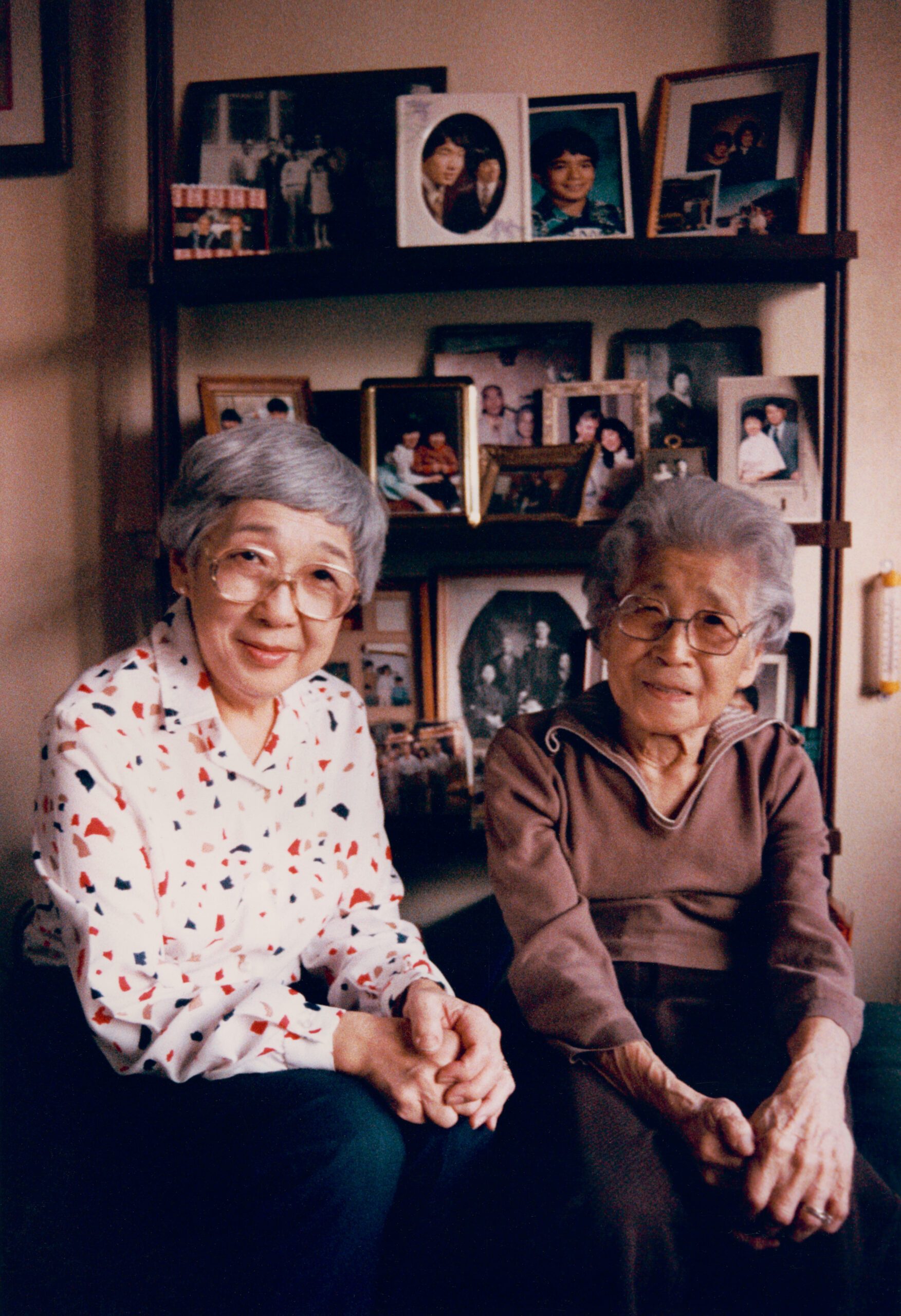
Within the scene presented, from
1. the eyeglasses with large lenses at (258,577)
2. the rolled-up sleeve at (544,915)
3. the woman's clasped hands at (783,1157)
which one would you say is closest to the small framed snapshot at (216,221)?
the eyeglasses with large lenses at (258,577)

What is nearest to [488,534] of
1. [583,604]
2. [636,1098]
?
[583,604]

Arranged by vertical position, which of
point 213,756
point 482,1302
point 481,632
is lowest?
point 482,1302

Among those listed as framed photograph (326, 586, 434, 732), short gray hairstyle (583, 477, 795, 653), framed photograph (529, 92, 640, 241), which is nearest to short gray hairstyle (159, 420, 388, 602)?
short gray hairstyle (583, 477, 795, 653)

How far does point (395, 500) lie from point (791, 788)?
2.75ft

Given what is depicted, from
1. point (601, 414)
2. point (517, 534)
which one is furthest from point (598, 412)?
point (517, 534)

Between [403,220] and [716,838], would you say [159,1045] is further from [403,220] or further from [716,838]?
[403,220]

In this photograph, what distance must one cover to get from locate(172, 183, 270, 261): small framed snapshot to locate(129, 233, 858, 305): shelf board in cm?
5

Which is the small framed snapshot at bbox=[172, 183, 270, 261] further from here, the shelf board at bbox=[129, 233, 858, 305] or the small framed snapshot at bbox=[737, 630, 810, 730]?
the small framed snapshot at bbox=[737, 630, 810, 730]

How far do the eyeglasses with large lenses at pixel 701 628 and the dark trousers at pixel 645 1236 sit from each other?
23.6 inches

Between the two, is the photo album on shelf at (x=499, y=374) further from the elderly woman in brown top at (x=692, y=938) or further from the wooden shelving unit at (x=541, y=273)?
the elderly woman in brown top at (x=692, y=938)

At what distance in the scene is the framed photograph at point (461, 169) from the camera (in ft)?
4.91

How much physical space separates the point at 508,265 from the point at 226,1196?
4.66ft

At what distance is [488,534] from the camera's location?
153 cm

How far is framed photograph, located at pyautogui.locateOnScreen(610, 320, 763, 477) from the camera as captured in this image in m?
1.65
